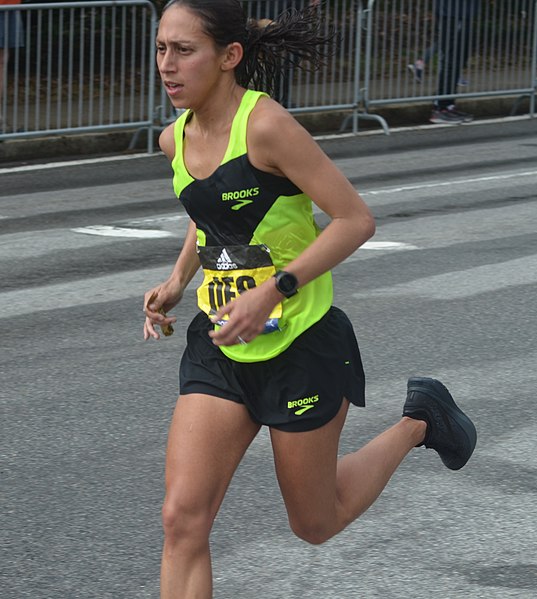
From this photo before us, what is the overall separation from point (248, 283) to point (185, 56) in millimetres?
563

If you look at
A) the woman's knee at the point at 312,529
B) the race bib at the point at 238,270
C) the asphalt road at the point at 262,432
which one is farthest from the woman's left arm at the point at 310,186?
the asphalt road at the point at 262,432

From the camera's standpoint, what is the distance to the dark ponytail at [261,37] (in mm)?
3740

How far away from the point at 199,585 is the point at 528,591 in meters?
1.05

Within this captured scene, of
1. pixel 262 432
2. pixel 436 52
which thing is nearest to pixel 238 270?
pixel 262 432

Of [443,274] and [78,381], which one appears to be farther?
[443,274]

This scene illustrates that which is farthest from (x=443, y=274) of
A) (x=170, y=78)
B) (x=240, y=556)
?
(x=170, y=78)

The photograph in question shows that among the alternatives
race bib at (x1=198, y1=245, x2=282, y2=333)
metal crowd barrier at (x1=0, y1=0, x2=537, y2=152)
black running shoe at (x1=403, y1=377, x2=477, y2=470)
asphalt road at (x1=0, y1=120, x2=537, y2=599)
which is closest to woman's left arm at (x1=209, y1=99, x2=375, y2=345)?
race bib at (x1=198, y1=245, x2=282, y2=333)

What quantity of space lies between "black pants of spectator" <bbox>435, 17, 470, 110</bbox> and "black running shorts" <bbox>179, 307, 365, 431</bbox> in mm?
12578

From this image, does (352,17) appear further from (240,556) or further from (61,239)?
(240,556)

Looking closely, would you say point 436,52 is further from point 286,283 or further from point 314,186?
point 286,283

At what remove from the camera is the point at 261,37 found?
12.8 ft

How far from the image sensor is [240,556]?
4484 mm

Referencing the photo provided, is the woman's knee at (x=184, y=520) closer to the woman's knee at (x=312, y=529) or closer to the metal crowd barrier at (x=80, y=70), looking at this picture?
the woman's knee at (x=312, y=529)

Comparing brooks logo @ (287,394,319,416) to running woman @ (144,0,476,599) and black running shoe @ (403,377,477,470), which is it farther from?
black running shoe @ (403,377,477,470)
